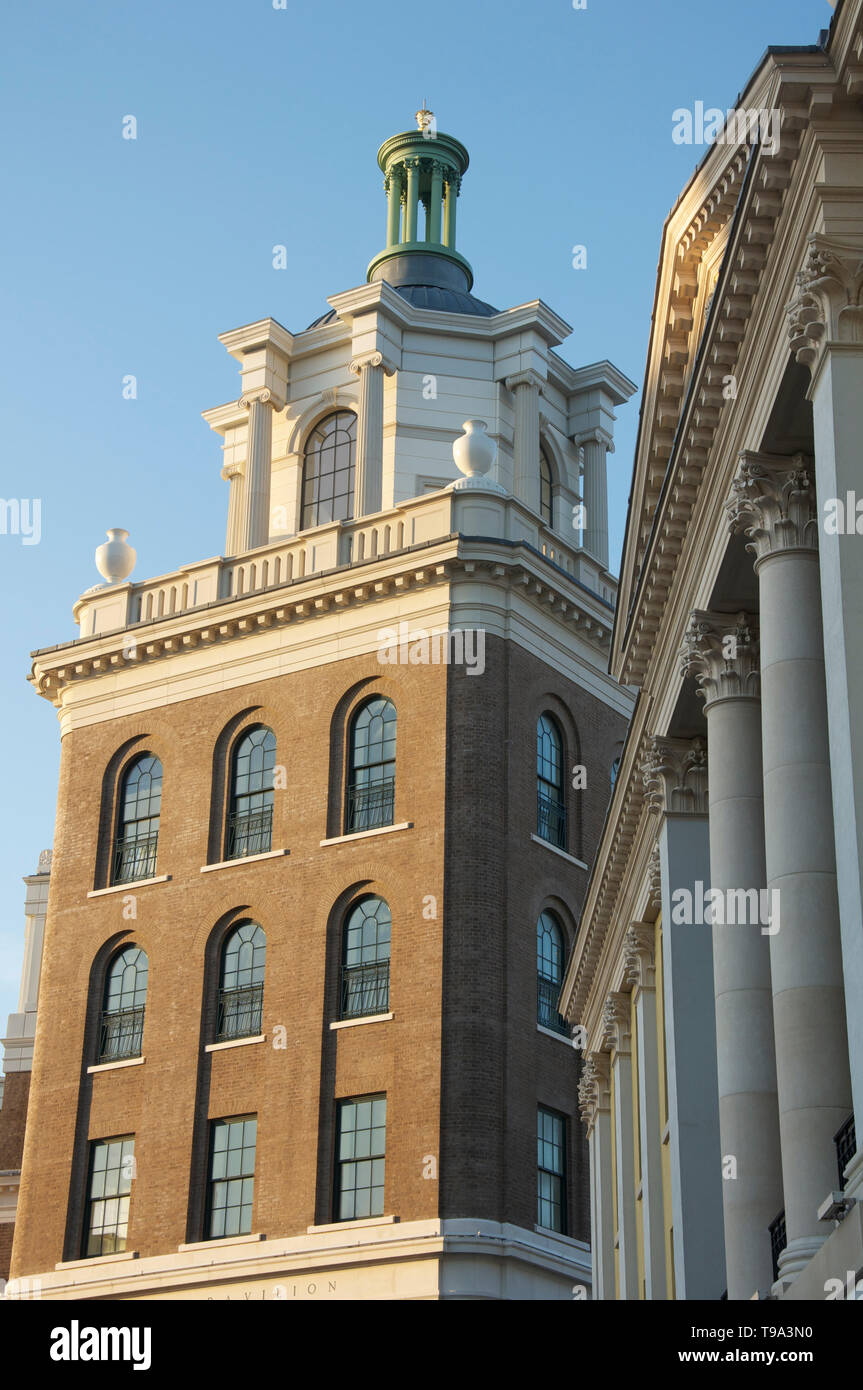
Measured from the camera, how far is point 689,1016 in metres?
26.2

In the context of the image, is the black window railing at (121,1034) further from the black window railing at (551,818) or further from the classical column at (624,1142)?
the classical column at (624,1142)

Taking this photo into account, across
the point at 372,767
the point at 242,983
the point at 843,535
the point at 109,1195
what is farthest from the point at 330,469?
the point at 843,535

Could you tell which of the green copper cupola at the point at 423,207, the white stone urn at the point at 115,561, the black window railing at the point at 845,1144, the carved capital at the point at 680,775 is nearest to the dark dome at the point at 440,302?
the green copper cupola at the point at 423,207

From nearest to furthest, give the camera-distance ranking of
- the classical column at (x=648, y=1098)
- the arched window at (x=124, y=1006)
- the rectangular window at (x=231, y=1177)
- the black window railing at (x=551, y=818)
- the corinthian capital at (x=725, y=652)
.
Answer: the corinthian capital at (x=725, y=652)
the classical column at (x=648, y=1098)
the rectangular window at (x=231, y=1177)
the black window railing at (x=551, y=818)
the arched window at (x=124, y=1006)

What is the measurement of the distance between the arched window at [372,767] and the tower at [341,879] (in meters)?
0.07

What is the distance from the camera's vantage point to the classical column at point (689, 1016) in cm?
2531

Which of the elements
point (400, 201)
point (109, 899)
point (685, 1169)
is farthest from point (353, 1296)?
point (400, 201)

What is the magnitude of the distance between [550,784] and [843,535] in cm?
2792

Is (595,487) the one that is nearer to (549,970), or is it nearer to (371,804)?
(371,804)

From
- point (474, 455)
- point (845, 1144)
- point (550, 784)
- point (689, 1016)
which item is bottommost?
point (845, 1144)

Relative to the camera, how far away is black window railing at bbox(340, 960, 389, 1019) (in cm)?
4162

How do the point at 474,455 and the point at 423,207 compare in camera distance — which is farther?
the point at 423,207

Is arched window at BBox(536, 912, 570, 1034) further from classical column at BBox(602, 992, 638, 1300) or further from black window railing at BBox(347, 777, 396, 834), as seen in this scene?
classical column at BBox(602, 992, 638, 1300)

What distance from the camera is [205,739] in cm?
4622
